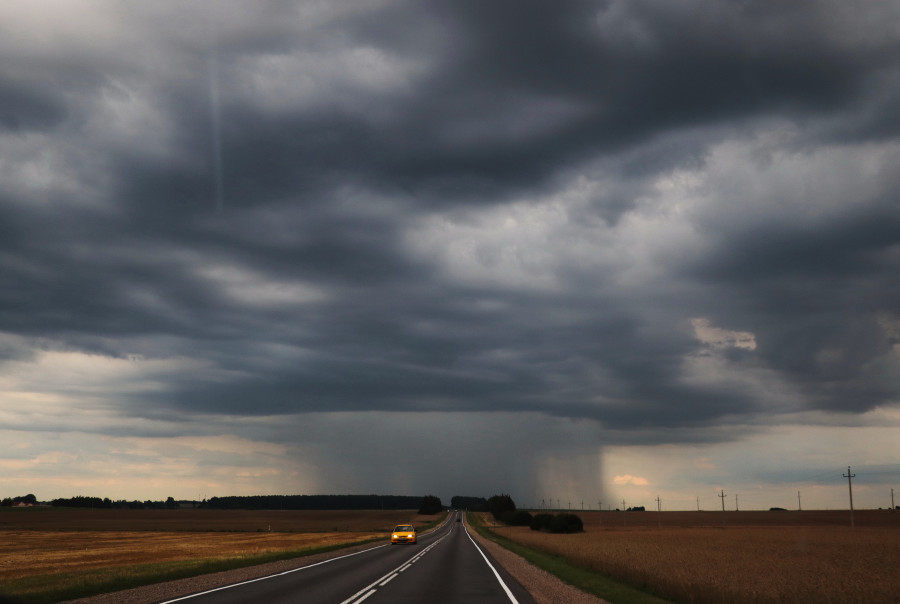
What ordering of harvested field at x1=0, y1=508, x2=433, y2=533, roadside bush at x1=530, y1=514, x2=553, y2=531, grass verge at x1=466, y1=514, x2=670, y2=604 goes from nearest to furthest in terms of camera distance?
grass verge at x1=466, y1=514, x2=670, y2=604, harvested field at x1=0, y1=508, x2=433, y2=533, roadside bush at x1=530, y1=514, x2=553, y2=531

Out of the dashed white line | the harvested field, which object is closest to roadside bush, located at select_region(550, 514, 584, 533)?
the harvested field

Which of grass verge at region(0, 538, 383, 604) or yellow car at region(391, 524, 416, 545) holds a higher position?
grass verge at region(0, 538, 383, 604)

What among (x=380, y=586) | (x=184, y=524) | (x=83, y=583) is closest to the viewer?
(x=380, y=586)

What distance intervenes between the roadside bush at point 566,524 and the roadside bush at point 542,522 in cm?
432

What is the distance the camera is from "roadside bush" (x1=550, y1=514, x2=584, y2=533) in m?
105

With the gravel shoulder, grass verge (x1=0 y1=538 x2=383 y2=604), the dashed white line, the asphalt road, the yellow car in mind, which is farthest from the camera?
the yellow car

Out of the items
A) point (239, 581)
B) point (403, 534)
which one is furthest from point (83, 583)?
point (403, 534)

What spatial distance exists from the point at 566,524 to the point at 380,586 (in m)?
88.5

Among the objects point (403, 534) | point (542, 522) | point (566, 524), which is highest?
point (403, 534)

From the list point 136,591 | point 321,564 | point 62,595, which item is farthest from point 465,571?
point 62,595

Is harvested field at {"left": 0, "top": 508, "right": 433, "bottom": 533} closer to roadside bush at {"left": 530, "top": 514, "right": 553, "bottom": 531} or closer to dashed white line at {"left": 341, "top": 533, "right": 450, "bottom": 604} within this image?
roadside bush at {"left": 530, "top": 514, "right": 553, "bottom": 531}

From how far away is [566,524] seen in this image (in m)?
105

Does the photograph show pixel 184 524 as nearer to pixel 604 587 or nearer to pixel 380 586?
pixel 380 586

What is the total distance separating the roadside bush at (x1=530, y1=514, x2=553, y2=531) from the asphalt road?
280 ft
